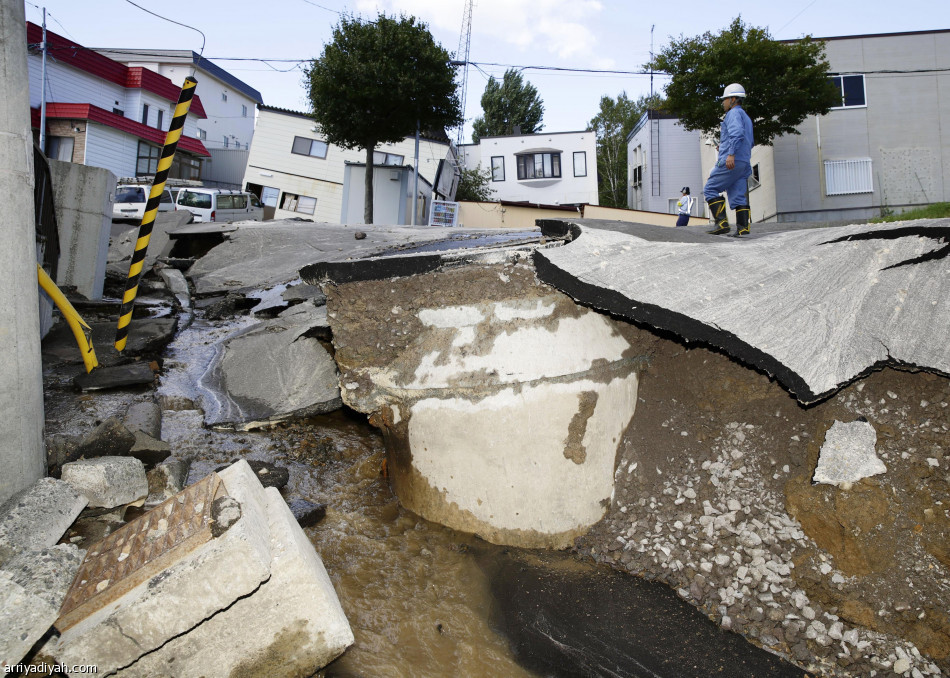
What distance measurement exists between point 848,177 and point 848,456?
65.6ft

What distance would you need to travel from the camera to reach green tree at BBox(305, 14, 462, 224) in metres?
18.7

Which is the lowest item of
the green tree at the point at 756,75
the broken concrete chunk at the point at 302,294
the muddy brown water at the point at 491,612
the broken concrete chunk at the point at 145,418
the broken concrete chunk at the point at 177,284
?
the muddy brown water at the point at 491,612

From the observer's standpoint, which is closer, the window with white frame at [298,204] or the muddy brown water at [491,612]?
the muddy brown water at [491,612]

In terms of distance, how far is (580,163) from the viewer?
30.7 metres

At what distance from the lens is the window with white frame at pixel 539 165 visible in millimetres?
31125

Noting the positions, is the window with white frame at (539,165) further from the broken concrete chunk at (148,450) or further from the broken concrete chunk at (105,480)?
the broken concrete chunk at (105,480)

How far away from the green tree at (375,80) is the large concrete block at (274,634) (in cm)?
1800

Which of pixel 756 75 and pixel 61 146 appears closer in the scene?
pixel 756 75

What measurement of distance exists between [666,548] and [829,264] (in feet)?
4.77

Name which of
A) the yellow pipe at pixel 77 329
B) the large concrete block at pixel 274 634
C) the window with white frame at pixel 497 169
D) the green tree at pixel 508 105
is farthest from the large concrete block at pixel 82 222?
the green tree at pixel 508 105

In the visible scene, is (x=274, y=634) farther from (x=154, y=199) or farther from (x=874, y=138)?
(x=874, y=138)

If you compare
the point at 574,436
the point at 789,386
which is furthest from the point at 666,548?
the point at 789,386

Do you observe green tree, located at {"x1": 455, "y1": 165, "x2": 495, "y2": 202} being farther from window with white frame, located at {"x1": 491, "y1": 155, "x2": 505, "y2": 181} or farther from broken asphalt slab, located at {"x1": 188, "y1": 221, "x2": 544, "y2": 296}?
broken asphalt slab, located at {"x1": 188, "y1": 221, "x2": 544, "y2": 296}

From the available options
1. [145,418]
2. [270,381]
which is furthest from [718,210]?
[145,418]
